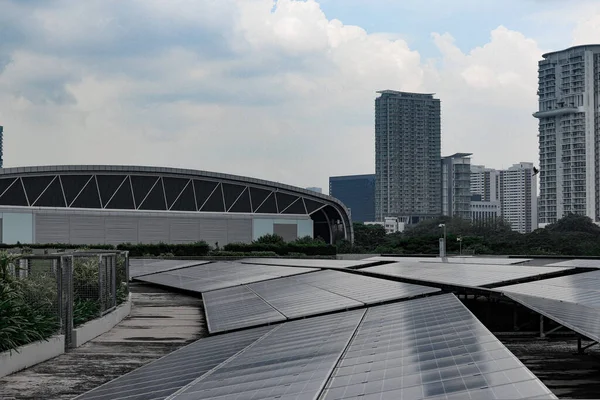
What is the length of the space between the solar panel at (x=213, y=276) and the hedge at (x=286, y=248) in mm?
22677

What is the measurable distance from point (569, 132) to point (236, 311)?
163 m

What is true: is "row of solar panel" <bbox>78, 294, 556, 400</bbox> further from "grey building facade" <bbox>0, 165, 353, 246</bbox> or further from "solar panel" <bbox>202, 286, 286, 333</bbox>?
"grey building facade" <bbox>0, 165, 353, 246</bbox>

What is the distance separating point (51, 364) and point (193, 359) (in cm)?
434

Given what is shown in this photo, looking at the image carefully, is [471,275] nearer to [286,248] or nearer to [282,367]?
[282,367]

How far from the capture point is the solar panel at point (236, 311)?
17.5m

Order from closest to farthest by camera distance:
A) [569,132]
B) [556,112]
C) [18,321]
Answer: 1. [18,321]
2. [569,132]
3. [556,112]

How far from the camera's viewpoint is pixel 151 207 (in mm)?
76438

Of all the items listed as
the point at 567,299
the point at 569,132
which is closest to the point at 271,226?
the point at 567,299

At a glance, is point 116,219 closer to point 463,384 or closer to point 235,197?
point 235,197

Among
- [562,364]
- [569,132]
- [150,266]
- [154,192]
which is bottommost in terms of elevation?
[562,364]

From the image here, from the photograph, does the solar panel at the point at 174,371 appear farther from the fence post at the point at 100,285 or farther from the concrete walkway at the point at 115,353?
the fence post at the point at 100,285

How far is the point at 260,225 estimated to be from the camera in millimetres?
81812

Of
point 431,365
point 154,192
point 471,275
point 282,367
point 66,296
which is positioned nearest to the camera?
point 431,365

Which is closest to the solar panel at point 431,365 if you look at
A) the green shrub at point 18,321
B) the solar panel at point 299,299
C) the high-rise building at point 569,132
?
the solar panel at point 299,299
